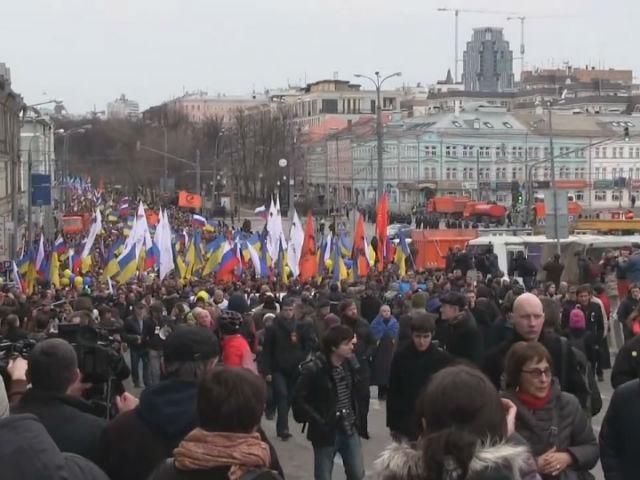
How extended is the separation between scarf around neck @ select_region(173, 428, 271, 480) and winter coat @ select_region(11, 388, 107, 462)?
0.97m

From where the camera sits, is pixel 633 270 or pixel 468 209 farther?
pixel 468 209

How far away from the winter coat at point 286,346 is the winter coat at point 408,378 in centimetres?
440

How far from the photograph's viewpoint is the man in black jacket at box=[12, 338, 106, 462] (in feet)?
18.0

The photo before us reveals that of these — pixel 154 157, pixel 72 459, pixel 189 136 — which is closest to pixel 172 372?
pixel 72 459

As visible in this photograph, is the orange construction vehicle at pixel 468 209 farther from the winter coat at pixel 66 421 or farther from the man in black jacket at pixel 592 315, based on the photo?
the winter coat at pixel 66 421

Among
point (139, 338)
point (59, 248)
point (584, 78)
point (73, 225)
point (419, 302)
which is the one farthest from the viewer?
point (584, 78)

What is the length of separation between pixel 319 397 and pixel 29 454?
4.96m

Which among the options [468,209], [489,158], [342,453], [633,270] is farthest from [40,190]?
[489,158]

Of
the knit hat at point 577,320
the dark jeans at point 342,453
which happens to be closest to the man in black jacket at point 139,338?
the knit hat at point 577,320

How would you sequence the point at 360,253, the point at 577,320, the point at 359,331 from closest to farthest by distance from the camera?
the point at 359,331, the point at 577,320, the point at 360,253

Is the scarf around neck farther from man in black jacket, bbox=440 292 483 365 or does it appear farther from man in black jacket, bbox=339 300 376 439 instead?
man in black jacket, bbox=339 300 376 439

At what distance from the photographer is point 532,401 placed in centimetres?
582

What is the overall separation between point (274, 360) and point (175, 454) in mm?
8616

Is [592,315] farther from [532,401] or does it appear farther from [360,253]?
[360,253]
